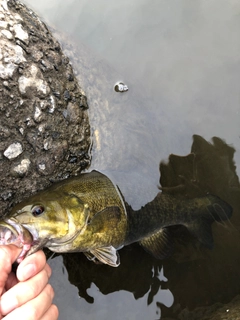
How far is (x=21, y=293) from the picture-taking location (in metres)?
2.01

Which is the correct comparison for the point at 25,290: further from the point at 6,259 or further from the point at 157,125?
the point at 157,125

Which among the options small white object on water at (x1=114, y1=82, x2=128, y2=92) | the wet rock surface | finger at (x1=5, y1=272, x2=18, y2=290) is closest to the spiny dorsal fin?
the wet rock surface

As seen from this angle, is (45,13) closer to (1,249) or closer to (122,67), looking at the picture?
(122,67)

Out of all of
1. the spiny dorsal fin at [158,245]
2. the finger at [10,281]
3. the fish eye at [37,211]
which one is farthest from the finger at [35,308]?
the spiny dorsal fin at [158,245]

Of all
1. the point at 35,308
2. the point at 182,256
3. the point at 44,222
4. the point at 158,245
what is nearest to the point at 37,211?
the point at 44,222

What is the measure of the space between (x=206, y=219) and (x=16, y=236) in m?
2.12

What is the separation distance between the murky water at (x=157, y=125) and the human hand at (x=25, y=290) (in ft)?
3.34

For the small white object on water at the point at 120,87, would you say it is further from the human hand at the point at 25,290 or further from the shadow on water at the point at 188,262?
the human hand at the point at 25,290

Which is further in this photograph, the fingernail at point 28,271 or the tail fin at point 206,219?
the tail fin at point 206,219

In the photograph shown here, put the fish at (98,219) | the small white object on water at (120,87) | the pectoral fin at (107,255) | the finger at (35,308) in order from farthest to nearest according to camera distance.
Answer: the small white object on water at (120,87) → the pectoral fin at (107,255) → the fish at (98,219) → the finger at (35,308)

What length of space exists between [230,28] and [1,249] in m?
3.58

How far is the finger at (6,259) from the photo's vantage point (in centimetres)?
201

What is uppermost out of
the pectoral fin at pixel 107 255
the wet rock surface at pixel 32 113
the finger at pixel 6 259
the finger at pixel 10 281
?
the wet rock surface at pixel 32 113

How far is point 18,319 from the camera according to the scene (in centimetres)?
190
